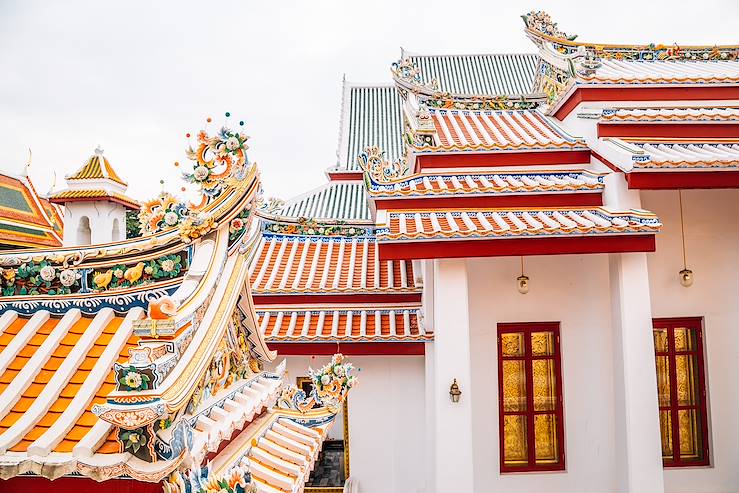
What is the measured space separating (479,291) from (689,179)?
2.49m

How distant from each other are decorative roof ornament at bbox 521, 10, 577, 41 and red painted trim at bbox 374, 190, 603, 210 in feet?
12.0

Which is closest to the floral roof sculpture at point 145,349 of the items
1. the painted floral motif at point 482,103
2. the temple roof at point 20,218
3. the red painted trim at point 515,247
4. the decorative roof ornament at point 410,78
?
the temple roof at point 20,218

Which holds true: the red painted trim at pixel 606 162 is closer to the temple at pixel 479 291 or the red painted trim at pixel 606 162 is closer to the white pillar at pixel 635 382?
the temple at pixel 479 291

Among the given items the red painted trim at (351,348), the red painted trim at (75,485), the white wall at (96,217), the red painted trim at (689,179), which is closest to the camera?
the red painted trim at (75,485)

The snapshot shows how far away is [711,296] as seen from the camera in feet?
20.9

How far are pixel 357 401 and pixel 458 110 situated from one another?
5.05 meters

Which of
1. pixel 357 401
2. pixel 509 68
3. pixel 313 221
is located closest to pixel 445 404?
pixel 357 401

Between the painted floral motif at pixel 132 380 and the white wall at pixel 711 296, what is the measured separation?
6.02 meters

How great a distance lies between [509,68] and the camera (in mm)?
20906

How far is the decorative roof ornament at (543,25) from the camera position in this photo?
8.55 metres

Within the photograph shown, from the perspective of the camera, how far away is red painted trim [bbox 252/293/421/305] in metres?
7.23

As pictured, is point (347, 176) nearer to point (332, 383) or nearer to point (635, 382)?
point (635, 382)

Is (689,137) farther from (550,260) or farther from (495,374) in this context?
(495,374)

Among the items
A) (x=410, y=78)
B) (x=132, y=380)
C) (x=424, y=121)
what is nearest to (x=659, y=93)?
(x=424, y=121)
